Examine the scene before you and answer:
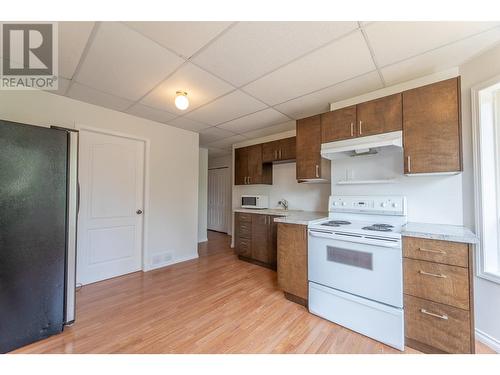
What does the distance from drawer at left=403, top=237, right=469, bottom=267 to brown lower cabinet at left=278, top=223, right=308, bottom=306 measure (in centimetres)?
89

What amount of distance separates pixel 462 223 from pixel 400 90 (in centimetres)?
140

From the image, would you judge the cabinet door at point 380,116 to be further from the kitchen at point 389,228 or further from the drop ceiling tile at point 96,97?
the drop ceiling tile at point 96,97

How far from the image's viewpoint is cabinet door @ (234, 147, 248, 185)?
4082 mm

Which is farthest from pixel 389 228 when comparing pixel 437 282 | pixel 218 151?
pixel 218 151

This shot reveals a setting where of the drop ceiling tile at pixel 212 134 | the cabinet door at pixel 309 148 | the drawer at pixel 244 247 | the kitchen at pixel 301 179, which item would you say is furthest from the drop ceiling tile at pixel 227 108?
the drawer at pixel 244 247

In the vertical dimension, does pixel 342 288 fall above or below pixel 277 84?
below

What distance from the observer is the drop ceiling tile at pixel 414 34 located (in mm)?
1326

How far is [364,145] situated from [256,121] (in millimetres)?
1686

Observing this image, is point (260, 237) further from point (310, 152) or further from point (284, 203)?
point (310, 152)

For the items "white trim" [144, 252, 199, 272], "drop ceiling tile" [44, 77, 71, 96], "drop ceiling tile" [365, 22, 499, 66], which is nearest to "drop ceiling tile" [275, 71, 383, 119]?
"drop ceiling tile" [365, 22, 499, 66]

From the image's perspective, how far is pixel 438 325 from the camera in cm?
144

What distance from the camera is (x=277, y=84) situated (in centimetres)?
206
